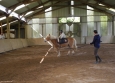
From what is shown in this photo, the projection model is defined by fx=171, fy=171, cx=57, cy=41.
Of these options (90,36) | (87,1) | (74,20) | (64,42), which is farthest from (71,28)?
(64,42)

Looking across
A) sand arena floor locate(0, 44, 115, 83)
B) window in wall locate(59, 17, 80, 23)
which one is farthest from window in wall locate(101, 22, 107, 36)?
sand arena floor locate(0, 44, 115, 83)

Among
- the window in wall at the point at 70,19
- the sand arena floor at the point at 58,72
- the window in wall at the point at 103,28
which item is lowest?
the sand arena floor at the point at 58,72

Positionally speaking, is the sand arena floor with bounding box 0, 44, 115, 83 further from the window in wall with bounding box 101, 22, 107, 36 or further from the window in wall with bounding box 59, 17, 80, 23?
the window in wall with bounding box 101, 22, 107, 36

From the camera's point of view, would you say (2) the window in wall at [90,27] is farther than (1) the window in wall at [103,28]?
Yes

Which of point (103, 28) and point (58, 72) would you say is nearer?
point (58, 72)

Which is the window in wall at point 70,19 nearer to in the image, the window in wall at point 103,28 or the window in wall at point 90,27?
the window in wall at point 90,27

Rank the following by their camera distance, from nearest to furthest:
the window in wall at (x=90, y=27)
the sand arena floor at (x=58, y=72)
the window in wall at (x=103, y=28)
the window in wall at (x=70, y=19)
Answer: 1. the sand arena floor at (x=58, y=72)
2. the window in wall at (x=103, y=28)
3. the window in wall at (x=70, y=19)
4. the window in wall at (x=90, y=27)

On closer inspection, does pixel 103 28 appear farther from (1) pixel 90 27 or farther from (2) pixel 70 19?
(2) pixel 70 19

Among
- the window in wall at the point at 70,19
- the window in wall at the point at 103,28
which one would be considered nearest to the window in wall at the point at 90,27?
the window in wall at the point at 103,28

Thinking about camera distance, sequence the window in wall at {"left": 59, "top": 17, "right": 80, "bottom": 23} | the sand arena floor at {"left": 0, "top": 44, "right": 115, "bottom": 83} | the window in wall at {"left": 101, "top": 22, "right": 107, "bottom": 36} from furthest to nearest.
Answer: the window in wall at {"left": 59, "top": 17, "right": 80, "bottom": 23} → the window in wall at {"left": 101, "top": 22, "right": 107, "bottom": 36} → the sand arena floor at {"left": 0, "top": 44, "right": 115, "bottom": 83}

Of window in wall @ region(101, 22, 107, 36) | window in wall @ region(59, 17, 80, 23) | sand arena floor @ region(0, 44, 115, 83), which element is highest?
window in wall @ region(59, 17, 80, 23)

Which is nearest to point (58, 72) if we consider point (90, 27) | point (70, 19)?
point (70, 19)

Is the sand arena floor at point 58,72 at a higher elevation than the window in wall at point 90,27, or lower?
lower

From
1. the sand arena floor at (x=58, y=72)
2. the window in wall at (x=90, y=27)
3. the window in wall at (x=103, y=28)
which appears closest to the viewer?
the sand arena floor at (x=58, y=72)
